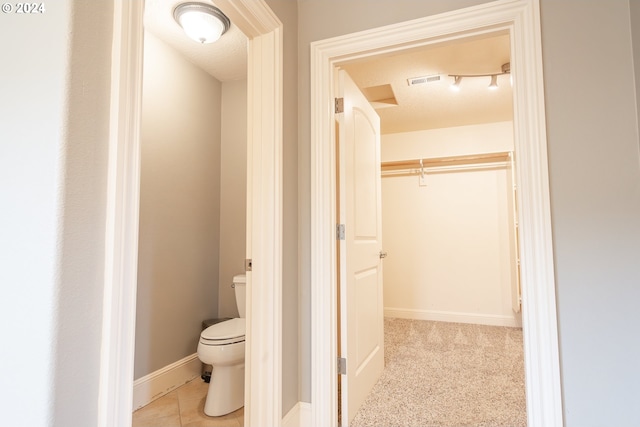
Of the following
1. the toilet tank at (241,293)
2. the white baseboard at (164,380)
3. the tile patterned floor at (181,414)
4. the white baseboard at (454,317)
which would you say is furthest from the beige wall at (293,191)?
the white baseboard at (454,317)

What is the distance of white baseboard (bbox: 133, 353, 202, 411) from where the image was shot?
198cm

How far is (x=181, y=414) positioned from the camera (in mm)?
1904

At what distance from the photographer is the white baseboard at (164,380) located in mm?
1979

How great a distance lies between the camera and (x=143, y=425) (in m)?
1.81

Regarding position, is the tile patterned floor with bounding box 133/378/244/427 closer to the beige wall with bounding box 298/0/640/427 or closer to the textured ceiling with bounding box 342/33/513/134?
the beige wall with bounding box 298/0/640/427

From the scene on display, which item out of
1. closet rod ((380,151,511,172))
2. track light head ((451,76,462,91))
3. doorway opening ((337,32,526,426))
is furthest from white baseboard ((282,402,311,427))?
closet rod ((380,151,511,172))

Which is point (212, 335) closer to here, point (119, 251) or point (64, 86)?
point (119, 251)

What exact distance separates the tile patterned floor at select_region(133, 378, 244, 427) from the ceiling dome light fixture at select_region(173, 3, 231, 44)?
227cm

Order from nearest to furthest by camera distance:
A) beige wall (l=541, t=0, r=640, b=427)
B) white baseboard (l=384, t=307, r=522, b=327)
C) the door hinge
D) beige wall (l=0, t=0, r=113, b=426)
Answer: beige wall (l=0, t=0, r=113, b=426) → beige wall (l=541, t=0, r=640, b=427) → the door hinge → white baseboard (l=384, t=307, r=522, b=327)

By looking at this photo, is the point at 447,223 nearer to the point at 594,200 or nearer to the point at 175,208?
the point at 594,200

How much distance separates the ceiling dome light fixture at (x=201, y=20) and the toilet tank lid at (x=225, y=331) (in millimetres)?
1835

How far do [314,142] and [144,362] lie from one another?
172 centimetres

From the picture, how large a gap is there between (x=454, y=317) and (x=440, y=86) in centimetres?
257

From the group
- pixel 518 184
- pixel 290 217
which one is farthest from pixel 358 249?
pixel 518 184
